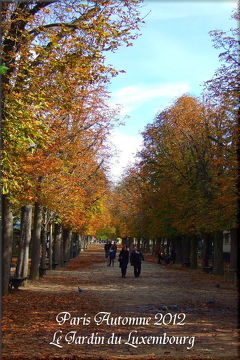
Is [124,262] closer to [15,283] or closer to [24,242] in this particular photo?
[24,242]

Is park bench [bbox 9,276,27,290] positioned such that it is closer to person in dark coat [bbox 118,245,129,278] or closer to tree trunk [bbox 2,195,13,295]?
tree trunk [bbox 2,195,13,295]

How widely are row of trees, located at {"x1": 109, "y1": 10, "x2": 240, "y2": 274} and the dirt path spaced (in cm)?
655

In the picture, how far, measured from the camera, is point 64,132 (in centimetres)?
2286

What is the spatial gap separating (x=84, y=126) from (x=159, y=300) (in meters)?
15.2

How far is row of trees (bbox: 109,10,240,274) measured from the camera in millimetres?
21000

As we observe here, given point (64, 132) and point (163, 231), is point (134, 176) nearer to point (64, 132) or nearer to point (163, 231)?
point (163, 231)

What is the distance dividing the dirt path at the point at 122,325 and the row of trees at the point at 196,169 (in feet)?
21.5

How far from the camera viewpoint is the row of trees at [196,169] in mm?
21000

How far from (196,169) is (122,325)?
82.7 feet

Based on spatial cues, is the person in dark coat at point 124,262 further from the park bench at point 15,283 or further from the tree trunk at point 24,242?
the park bench at point 15,283

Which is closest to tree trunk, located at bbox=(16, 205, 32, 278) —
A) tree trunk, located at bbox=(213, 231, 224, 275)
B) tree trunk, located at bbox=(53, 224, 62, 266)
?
tree trunk, located at bbox=(53, 224, 62, 266)

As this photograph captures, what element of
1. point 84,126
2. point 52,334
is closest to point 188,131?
point 84,126

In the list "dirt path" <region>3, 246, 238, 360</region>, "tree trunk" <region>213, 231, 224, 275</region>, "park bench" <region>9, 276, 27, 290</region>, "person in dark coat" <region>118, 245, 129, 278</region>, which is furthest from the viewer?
"tree trunk" <region>213, 231, 224, 275</region>

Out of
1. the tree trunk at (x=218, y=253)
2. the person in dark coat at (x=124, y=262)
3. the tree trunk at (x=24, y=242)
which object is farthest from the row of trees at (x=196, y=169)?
the tree trunk at (x=24, y=242)
